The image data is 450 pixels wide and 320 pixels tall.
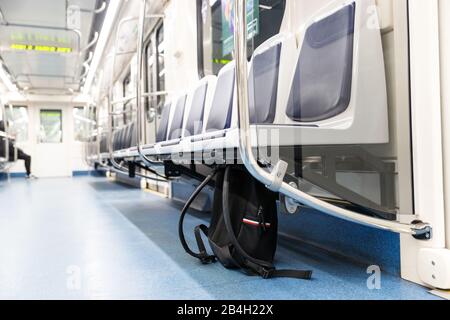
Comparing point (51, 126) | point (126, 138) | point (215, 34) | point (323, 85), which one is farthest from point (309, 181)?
point (51, 126)

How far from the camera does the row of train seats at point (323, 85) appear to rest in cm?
135

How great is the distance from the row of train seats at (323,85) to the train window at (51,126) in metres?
12.2

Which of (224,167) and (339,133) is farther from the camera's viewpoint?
(224,167)

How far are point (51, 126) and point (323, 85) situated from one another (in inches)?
515

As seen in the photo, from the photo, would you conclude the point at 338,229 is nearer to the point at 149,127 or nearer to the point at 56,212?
the point at 56,212

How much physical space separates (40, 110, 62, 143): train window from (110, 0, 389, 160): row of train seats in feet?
40.1

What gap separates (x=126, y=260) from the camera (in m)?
1.69

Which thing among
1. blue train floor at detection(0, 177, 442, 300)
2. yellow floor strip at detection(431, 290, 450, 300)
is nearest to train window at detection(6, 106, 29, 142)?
blue train floor at detection(0, 177, 442, 300)

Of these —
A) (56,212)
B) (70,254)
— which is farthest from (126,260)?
(56,212)

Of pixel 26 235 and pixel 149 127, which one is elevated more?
pixel 149 127

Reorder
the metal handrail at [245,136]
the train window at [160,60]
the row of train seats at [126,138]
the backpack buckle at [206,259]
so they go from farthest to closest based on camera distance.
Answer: the train window at [160,60] → the row of train seats at [126,138] → the backpack buckle at [206,259] → the metal handrail at [245,136]

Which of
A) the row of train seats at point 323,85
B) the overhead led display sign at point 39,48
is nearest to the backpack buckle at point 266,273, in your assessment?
the row of train seats at point 323,85

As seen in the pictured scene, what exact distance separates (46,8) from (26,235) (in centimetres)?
471

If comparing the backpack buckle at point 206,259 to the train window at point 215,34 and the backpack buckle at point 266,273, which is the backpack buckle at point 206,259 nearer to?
the backpack buckle at point 266,273
